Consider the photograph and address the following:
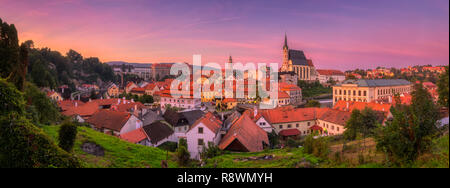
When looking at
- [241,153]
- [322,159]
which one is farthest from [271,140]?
[322,159]

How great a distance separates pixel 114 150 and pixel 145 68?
135609mm

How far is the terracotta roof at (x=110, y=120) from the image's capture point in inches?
886

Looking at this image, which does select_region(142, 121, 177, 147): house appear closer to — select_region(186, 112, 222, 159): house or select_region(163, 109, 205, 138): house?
select_region(186, 112, 222, 159): house

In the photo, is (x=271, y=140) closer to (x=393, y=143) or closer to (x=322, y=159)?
(x=322, y=159)

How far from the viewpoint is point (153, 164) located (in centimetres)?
1044

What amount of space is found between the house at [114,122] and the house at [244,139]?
32.5 ft

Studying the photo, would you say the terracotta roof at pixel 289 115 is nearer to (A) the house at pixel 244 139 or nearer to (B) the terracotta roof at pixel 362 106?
(B) the terracotta roof at pixel 362 106

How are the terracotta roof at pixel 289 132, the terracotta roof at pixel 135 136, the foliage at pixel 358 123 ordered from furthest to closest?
the terracotta roof at pixel 289 132, the terracotta roof at pixel 135 136, the foliage at pixel 358 123

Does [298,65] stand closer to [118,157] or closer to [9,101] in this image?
[118,157]

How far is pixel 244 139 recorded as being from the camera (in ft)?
56.2

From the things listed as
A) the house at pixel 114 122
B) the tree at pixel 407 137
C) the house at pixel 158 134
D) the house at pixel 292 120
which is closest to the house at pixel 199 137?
the house at pixel 158 134

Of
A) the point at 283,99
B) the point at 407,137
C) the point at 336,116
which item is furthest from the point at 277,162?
the point at 283,99

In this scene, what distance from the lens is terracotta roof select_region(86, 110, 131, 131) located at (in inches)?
886
